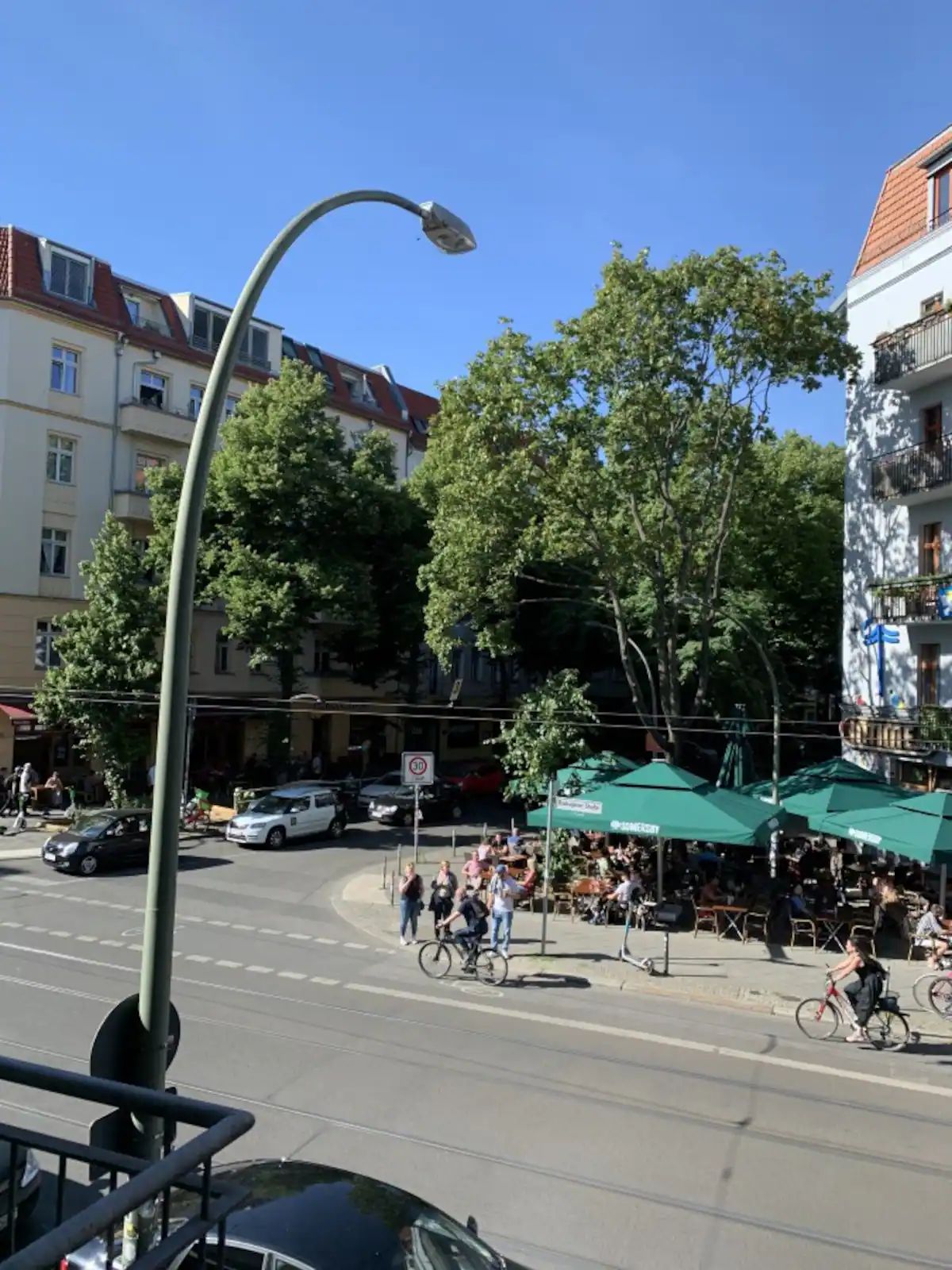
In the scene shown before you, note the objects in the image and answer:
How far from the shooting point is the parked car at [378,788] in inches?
1374

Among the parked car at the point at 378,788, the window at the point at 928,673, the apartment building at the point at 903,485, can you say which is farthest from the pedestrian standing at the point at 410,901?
the parked car at the point at 378,788

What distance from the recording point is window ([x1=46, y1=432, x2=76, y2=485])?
113 feet

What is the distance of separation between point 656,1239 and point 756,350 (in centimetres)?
1976

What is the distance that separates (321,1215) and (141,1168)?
9.83 ft

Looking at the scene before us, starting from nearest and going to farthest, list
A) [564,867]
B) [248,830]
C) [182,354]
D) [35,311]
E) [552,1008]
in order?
[552,1008], [564,867], [248,830], [35,311], [182,354]

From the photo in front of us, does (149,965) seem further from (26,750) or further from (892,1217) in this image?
(26,750)

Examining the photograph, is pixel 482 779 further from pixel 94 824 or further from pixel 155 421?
pixel 94 824

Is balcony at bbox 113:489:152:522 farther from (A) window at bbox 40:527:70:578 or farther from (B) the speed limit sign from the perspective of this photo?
(B) the speed limit sign

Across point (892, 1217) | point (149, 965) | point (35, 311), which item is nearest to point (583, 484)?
point (892, 1217)

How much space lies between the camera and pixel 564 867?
72.7ft

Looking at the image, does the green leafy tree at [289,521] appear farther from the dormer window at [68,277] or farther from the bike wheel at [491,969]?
the bike wheel at [491,969]

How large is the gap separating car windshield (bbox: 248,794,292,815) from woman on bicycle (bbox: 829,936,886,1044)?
1875 cm

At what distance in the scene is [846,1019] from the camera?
13070 mm

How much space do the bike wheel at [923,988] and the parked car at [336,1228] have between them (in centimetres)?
1099
